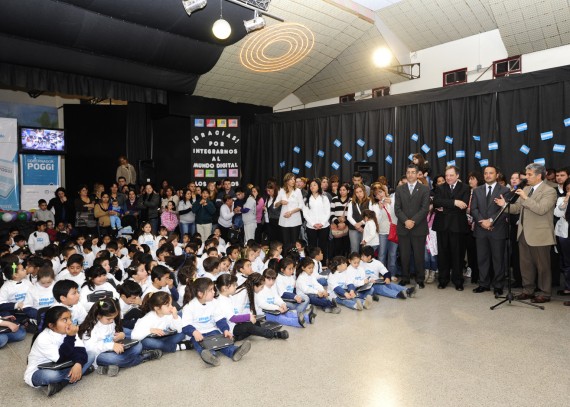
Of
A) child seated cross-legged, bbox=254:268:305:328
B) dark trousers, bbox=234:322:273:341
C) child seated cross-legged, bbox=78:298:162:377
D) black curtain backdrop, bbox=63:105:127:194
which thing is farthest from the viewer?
black curtain backdrop, bbox=63:105:127:194

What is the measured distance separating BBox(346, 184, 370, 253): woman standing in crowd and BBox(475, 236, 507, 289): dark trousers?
149 centimetres

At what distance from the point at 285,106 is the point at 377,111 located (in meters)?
3.43

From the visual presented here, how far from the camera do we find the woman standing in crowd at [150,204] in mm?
8094

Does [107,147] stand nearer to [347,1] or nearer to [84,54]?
[84,54]

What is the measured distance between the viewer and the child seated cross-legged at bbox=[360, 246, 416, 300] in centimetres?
522

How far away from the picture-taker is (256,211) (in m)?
7.50

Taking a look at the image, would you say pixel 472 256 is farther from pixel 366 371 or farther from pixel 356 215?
pixel 366 371

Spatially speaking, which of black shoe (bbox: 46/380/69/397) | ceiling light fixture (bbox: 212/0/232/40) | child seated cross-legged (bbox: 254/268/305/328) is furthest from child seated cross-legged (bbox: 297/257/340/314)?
ceiling light fixture (bbox: 212/0/232/40)

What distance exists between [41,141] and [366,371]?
10099mm

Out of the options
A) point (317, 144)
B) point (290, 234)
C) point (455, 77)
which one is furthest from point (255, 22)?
point (455, 77)

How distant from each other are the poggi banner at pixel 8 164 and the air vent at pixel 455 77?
30.4 ft

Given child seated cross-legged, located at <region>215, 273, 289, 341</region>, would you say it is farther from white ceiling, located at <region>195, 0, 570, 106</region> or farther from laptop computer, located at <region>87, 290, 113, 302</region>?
white ceiling, located at <region>195, 0, 570, 106</region>

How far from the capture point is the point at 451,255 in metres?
5.71

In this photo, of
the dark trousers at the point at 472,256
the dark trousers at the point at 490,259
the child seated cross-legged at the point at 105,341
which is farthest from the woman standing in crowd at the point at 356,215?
the child seated cross-legged at the point at 105,341
